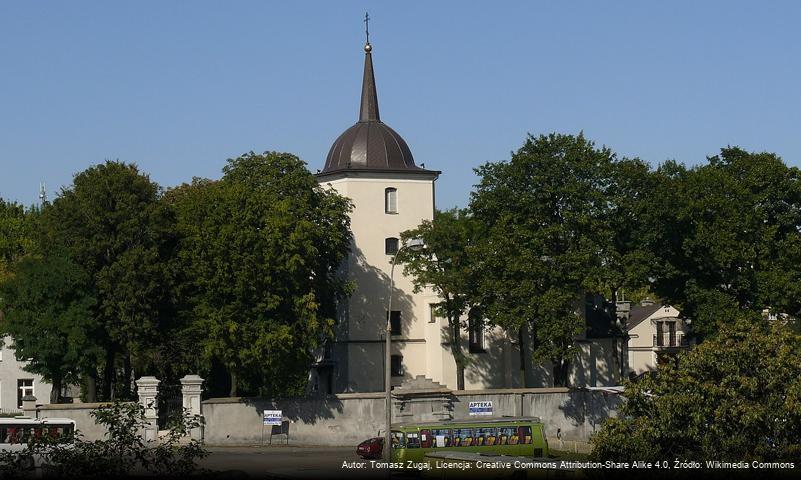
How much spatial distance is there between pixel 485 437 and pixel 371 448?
5449 mm

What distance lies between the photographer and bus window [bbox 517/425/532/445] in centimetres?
5256

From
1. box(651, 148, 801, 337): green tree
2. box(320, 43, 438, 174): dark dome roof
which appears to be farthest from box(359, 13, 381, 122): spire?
box(651, 148, 801, 337): green tree

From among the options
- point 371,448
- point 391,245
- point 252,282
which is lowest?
point 371,448

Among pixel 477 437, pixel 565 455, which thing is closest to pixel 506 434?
pixel 477 437

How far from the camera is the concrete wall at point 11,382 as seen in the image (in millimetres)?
77875

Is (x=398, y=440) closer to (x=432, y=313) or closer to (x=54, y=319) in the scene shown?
(x=54, y=319)

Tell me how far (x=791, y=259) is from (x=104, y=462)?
2123 inches

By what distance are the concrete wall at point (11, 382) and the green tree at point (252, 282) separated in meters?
18.0

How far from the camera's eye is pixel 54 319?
6097cm

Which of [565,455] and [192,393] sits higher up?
[192,393]

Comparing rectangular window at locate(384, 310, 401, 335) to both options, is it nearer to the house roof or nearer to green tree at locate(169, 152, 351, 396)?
green tree at locate(169, 152, 351, 396)

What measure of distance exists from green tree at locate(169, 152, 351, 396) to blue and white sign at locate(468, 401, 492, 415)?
8403 millimetres

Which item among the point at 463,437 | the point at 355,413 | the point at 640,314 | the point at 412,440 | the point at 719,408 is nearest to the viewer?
the point at 719,408

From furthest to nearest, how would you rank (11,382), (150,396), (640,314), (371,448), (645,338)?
(640,314)
(645,338)
(11,382)
(150,396)
(371,448)
